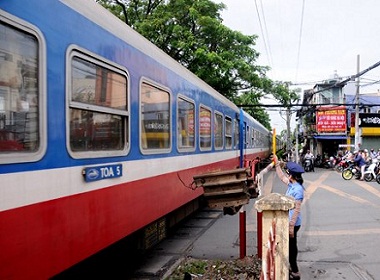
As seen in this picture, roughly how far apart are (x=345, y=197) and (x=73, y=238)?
36.7 ft

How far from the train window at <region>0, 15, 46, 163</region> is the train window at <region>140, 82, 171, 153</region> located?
1893 millimetres

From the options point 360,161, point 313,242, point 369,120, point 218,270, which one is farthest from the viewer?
point 369,120

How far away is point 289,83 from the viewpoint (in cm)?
2389

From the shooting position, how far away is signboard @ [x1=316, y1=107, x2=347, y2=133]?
31.5 metres

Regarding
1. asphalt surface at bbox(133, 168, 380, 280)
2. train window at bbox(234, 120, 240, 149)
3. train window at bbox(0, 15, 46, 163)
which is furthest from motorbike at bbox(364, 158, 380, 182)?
train window at bbox(0, 15, 46, 163)

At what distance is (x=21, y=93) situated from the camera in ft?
9.02

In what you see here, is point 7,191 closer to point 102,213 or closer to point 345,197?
point 102,213

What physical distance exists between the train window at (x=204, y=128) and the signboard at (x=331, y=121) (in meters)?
25.0

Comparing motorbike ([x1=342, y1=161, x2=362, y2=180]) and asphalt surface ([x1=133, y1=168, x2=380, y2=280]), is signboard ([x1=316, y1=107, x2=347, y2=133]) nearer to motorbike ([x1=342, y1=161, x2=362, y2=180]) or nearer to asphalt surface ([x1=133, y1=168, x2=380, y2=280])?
motorbike ([x1=342, y1=161, x2=362, y2=180])

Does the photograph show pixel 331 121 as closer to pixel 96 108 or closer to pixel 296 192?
pixel 296 192

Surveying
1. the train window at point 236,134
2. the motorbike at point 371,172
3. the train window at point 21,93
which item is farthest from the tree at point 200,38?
the train window at point 21,93

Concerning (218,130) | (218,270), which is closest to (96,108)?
(218,270)

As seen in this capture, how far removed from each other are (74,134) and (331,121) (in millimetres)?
30873

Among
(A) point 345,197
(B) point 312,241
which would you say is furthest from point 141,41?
(A) point 345,197
